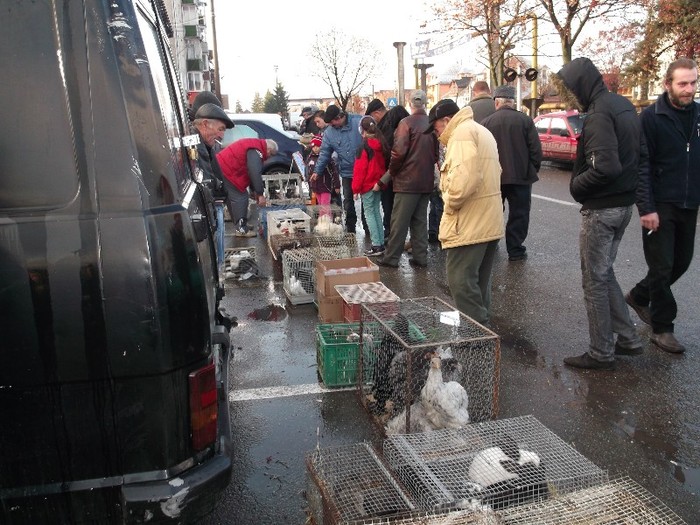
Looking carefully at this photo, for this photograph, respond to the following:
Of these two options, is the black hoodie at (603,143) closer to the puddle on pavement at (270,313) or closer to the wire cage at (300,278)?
the wire cage at (300,278)

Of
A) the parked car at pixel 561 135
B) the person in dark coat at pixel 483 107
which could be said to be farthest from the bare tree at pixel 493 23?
the person in dark coat at pixel 483 107

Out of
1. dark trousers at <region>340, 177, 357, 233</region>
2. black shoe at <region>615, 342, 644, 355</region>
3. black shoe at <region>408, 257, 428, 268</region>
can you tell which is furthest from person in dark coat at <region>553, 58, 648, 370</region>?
dark trousers at <region>340, 177, 357, 233</region>

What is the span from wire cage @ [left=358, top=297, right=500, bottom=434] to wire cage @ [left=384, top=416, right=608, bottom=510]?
1.31 feet

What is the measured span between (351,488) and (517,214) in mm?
5698

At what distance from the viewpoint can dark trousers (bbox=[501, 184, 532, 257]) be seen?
301 inches

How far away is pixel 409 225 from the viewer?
24.5ft

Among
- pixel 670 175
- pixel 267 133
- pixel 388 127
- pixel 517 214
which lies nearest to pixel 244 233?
pixel 388 127

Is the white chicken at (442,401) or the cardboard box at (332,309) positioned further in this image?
the cardboard box at (332,309)

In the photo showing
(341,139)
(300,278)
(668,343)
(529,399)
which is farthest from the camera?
(341,139)

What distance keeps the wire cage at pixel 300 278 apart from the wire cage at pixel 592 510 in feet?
13.3

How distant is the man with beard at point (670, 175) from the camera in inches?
173

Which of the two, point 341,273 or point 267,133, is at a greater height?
point 267,133

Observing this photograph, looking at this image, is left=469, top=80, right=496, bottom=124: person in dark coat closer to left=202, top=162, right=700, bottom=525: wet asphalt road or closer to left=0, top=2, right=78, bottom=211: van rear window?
left=202, top=162, right=700, bottom=525: wet asphalt road

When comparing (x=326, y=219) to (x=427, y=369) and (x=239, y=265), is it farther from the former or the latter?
(x=427, y=369)
